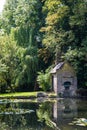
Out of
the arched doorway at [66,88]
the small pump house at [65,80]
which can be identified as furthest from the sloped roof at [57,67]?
the arched doorway at [66,88]

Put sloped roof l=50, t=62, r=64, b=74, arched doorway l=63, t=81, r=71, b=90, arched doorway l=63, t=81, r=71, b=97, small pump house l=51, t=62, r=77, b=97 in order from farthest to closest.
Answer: arched doorway l=63, t=81, r=71, b=90 < sloped roof l=50, t=62, r=64, b=74 < small pump house l=51, t=62, r=77, b=97 < arched doorway l=63, t=81, r=71, b=97

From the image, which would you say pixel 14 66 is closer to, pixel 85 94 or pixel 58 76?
pixel 58 76

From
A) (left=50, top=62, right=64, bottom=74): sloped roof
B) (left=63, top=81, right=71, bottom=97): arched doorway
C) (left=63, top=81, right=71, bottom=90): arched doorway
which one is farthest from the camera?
(left=63, top=81, right=71, bottom=90): arched doorway

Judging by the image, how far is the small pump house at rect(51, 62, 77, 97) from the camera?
43.5 metres

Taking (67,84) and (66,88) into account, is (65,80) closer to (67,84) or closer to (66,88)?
(67,84)

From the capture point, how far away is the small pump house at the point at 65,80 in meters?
43.5

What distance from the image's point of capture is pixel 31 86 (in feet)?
163

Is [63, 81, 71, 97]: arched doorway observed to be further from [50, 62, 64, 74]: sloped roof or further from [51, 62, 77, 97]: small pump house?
[50, 62, 64, 74]: sloped roof

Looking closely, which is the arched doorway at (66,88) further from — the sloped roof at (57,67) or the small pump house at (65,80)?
the sloped roof at (57,67)

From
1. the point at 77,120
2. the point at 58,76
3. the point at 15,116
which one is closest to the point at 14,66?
the point at 58,76

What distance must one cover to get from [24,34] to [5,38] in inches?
122

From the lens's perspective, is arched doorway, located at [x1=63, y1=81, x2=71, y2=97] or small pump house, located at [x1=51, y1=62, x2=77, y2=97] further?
small pump house, located at [x1=51, y1=62, x2=77, y2=97]

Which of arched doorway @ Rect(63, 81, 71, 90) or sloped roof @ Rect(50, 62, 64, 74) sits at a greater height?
sloped roof @ Rect(50, 62, 64, 74)

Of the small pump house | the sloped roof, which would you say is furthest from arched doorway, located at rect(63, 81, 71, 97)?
the sloped roof
